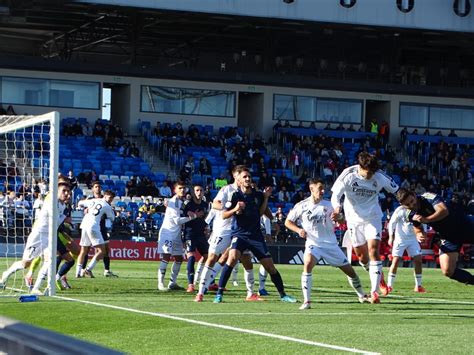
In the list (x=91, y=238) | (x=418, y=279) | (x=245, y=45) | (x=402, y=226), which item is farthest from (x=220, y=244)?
(x=245, y=45)

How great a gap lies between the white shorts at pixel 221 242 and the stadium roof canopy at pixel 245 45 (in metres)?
36.9

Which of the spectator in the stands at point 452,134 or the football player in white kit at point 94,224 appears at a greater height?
the spectator in the stands at point 452,134

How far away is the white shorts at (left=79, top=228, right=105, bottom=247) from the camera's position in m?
24.4

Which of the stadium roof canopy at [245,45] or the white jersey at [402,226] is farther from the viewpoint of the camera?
the stadium roof canopy at [245,45]

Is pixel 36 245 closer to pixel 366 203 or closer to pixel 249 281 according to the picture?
pixel 249 281

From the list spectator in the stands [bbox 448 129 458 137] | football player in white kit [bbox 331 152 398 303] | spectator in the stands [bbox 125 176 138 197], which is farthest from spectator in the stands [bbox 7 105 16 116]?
football player in white kit [bbox 331 152 398 303]

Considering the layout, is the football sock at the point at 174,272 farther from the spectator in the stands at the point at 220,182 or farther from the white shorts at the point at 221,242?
the spectator in the stands at the point at 220,182

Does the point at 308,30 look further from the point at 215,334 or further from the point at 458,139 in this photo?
the point at 215,334

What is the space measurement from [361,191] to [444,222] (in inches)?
82.5

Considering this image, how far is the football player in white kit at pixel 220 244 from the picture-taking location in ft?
56.7

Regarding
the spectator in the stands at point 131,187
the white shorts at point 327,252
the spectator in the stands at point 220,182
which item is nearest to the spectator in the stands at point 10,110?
the spectator in the stands at point 131,187

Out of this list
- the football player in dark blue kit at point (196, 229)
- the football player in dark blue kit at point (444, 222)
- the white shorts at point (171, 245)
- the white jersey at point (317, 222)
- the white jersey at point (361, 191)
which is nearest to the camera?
the football player in dark blue kit at point (444, 222)

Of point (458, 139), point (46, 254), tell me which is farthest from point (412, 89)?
point (46, 254)

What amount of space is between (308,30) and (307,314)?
45.1 meters
